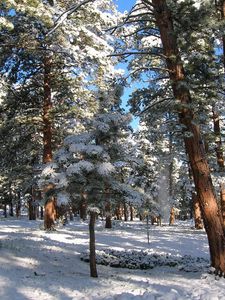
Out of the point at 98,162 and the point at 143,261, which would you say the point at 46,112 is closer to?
the point at 143,261

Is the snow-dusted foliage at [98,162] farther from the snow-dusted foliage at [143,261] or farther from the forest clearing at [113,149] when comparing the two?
the snow-dusted foliage at [143,261]

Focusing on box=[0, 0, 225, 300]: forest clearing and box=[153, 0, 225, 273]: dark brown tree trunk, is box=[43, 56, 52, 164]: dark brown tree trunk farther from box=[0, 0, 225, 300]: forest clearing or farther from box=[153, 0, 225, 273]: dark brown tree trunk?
box=[153, 0, 225, 273]: dark brown tree trunk

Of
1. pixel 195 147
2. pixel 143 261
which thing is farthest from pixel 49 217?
pixel 195 147

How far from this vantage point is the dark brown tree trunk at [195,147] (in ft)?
33.6

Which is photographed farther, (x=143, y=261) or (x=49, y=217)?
(x=49, y=217)

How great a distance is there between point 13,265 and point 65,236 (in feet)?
26.4

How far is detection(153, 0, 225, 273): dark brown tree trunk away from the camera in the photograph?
33.6ft

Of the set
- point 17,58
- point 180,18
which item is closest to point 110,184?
point 180,18

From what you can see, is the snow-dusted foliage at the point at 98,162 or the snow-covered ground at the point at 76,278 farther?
the snow-dusted foliage at the point at 98,162

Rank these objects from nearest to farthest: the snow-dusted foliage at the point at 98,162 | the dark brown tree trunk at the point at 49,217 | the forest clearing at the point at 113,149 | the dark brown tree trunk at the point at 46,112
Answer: the forest clearing at the point at 113,149, the snow-dusted foliage at the point at 98,162, the dark brown tree trunk at the point at 46,112, the dark brown tree trunk at the point at 49,217

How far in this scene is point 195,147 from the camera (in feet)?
34.6

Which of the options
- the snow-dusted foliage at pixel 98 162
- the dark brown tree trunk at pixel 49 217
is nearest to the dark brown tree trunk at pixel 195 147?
the snow-dusted foliage at pixel 98 162

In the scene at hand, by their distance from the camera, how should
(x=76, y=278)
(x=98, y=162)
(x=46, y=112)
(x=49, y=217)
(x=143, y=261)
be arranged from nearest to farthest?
1. (x=76, y=278)
2. (x=98, y=162)
3. (x=143, y=261)
4. (x=46, y=112)
5. (x=49, y=217)

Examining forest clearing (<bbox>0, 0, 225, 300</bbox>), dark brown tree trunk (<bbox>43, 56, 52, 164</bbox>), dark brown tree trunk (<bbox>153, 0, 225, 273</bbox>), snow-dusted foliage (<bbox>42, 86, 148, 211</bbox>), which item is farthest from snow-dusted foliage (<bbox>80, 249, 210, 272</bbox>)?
dark brown tree trunk (<bbox>43, 56, 52, 164</bbox>)
